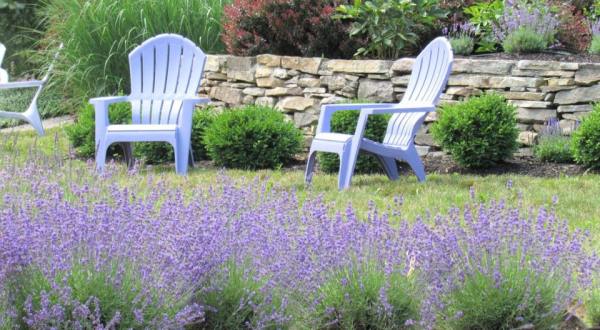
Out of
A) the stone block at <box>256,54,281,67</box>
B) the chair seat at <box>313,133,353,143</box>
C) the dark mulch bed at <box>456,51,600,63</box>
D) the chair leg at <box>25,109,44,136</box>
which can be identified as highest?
the dark mulch bed at <box>456,51,600,63</box>

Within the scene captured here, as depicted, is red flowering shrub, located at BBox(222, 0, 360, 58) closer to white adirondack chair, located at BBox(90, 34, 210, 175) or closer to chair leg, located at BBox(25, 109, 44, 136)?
white adirondack chair, located at BBox(90, 34, 210, 175)

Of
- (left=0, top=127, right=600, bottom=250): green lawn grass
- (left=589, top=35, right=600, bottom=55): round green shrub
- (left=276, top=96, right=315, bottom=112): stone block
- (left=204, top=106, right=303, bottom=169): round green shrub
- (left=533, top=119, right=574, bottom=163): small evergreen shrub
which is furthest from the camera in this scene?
(left=276, top=96, right=315, bottom=112): stone block

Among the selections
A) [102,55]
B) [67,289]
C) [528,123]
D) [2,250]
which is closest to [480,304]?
[67,289]

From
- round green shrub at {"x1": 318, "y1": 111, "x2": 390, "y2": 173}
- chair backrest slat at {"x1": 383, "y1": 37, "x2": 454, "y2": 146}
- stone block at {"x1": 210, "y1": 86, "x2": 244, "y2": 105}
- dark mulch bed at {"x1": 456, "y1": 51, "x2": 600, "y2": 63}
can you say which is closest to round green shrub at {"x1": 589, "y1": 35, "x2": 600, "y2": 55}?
dark mulch bed at {"x1": 456, "y1": 51, "x2": 600, "y2": 63}

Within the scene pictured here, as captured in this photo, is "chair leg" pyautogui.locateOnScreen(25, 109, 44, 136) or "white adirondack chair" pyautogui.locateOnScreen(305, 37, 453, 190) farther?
"chair leg" pyautogui.locateOnScreen(25, 109, 44, 136)

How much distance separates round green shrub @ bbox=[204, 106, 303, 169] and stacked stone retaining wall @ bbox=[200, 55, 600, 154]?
614 millimetres

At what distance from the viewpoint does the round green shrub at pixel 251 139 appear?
6.76 meters

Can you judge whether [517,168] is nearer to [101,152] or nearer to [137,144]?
[101,152]

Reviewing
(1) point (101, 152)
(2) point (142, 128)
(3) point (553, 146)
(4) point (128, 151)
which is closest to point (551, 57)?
(3) point (553, 146)

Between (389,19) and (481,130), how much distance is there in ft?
4.82

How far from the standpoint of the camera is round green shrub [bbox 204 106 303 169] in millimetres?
6758

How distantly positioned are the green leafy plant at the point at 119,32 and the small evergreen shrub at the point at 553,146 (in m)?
3.69

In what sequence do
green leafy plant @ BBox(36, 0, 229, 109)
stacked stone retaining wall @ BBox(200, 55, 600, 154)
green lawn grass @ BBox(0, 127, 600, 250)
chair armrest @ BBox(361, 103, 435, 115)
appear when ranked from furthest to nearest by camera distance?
1. green leafy plant @ BBox(36, 0, 229, 109)
2. stacked stone retaining wall @ BBox(200, 55, 600, 154)
3. chair armrest @ BBox(361, 103, 435, 115)
4. green lawn grass @ BBox(0, 127, 600, 250)

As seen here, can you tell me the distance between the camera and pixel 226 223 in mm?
2926
